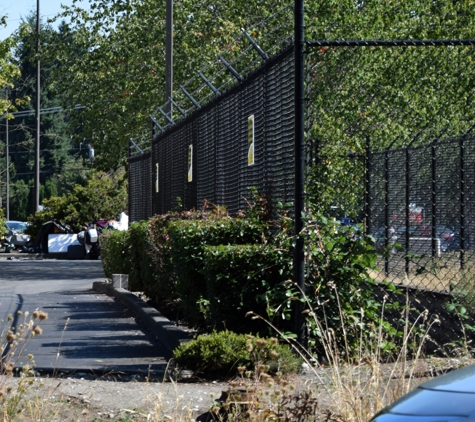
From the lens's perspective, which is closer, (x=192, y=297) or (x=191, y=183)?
(x=192, y=297)

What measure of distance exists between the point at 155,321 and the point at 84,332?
2.74 ft

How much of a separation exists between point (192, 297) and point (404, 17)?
12.0m

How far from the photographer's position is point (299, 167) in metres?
7.29

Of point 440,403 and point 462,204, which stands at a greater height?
point 462,204

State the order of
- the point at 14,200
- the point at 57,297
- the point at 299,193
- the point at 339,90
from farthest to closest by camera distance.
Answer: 1. the point at 14,200
2. the point at 57,297
3. the point at 339,90
4. the point at 299,193

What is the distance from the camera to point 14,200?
272ft

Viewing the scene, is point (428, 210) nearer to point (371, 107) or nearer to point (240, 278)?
point (240, 278)

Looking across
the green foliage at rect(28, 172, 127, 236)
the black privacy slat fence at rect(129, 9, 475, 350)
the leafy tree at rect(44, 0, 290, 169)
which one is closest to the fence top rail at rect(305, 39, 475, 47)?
the black privacy slat fence at rect(129, 9, 475, 350)

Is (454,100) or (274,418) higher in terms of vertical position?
(454,100)

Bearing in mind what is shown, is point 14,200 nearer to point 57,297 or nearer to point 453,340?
point 57,297

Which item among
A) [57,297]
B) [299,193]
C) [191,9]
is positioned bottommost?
[57,297]

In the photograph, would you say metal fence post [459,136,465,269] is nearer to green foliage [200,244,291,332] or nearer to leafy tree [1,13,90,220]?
green foliage [200,244,291,332]

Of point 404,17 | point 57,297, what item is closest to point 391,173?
point 57,297

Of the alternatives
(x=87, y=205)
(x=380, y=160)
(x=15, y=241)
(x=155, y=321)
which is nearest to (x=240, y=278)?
(x=380, y=160)
